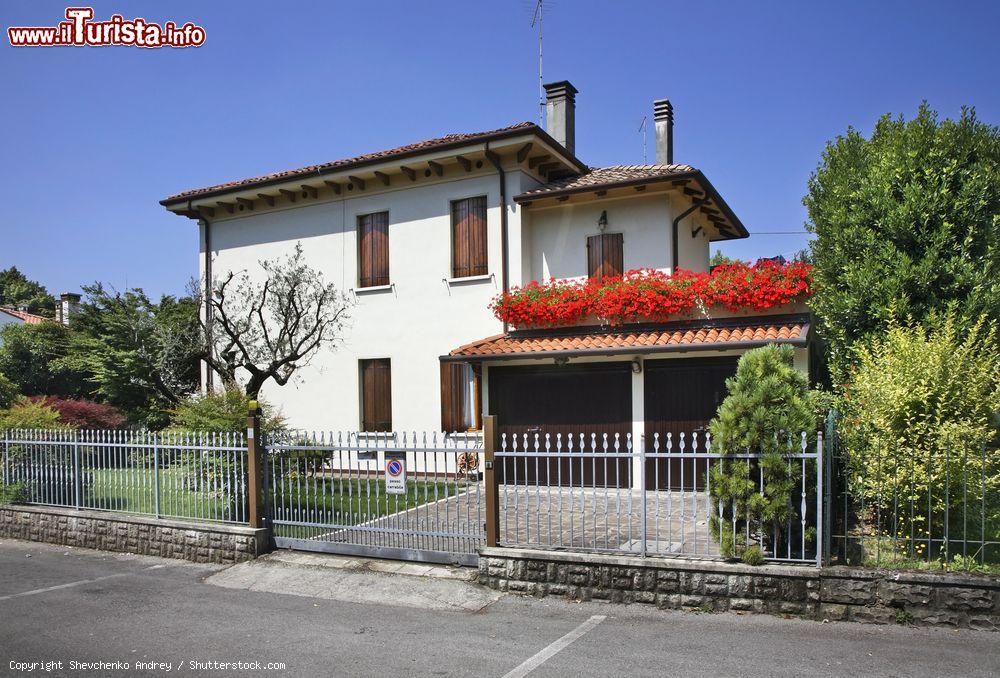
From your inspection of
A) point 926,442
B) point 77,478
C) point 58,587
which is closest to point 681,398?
point 926,442

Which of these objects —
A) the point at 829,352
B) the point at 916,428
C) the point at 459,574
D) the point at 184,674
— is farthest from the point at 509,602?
the point at 829,352

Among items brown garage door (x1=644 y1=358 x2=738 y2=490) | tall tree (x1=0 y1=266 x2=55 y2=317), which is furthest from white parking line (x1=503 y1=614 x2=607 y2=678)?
tall tree (x1=0 y1=266 x2=55 y2=317)

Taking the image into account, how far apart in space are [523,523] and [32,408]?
9.24 metres

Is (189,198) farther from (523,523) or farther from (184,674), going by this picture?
(184,674)

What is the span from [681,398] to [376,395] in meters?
7.04

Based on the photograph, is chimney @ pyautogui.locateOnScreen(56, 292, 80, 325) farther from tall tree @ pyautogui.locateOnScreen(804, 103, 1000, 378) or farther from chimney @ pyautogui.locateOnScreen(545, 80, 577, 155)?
tall tree @ pyautogui.locateOnScreen(804, 103, 1000, 378)

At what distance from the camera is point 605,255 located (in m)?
14.7

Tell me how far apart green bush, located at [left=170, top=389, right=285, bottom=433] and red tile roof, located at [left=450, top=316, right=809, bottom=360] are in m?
4.28

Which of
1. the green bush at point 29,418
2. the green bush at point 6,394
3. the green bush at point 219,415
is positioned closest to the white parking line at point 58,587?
the green bush at point 219,415

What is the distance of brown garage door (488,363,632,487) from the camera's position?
1330cm

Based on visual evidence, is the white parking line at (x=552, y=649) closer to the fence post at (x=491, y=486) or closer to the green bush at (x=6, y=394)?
the fence post at (x=491, y=486)

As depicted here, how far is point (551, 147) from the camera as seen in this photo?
14859 millimetres

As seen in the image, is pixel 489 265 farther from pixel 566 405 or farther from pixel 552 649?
pixel 552 649

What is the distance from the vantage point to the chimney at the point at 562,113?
17.1m
